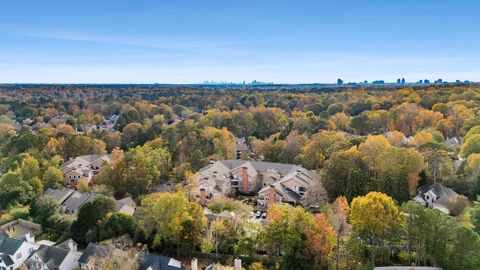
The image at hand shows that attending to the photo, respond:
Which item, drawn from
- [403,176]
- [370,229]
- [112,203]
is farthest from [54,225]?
[403,176]

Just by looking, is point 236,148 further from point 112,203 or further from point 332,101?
point 332,101

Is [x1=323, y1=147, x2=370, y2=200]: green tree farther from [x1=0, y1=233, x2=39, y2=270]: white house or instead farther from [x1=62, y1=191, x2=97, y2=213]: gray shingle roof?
[x1=0, y1=233, x2=39, y2=270]: white house

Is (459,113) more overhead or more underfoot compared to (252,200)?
more overhead

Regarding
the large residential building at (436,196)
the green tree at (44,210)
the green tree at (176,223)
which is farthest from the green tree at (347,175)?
the green tree at (44,210)

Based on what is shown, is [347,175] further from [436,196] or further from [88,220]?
[88,220]

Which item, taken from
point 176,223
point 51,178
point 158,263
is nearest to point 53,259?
point 158,263

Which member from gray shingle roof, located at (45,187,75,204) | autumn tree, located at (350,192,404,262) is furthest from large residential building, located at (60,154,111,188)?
autumn tree, located at (350,192,404,262)

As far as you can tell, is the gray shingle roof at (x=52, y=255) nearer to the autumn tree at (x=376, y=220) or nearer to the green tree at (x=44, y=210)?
the green tree at (x=44, y=210)
